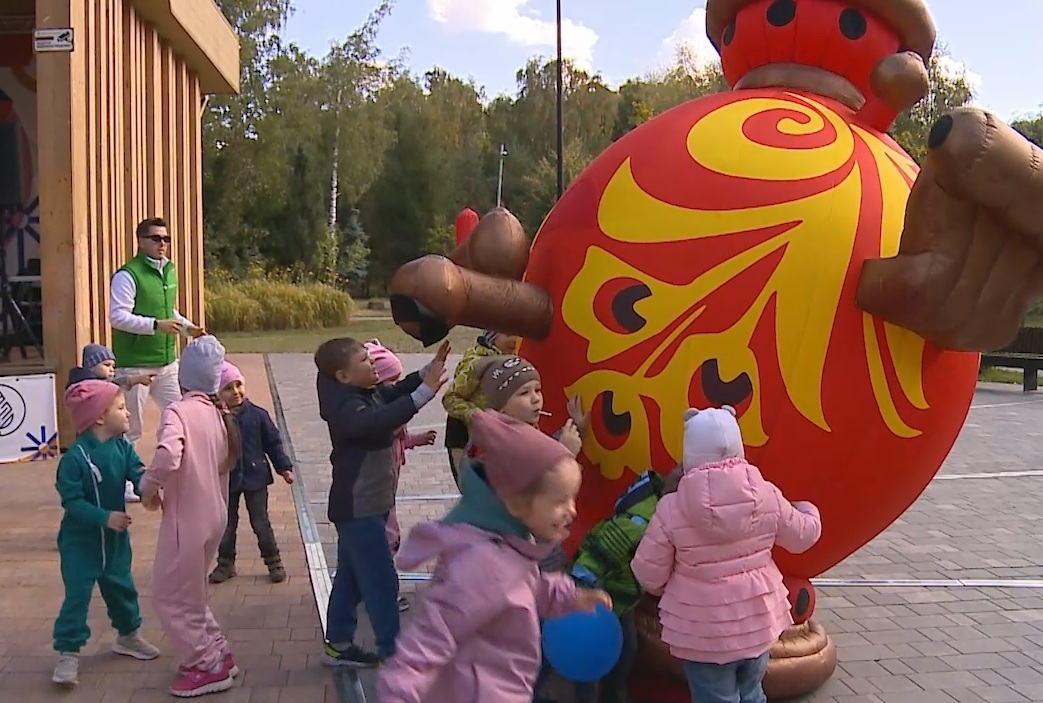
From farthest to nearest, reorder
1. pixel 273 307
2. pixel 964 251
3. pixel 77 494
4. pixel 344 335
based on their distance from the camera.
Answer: pixel 273 307
pixel 344 335
pixel 77 494
pixel 964 251

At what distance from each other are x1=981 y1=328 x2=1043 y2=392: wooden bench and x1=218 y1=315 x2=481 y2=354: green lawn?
861cm

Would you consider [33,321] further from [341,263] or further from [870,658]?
[341,263]

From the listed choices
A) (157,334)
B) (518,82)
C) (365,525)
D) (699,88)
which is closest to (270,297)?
(157,334)

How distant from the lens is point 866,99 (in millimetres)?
4332

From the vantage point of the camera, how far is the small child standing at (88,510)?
14.0ft

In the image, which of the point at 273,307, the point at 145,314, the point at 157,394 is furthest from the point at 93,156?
the point at 273,307

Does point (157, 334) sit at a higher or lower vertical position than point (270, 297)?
higher

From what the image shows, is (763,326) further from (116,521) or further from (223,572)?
(223,572)

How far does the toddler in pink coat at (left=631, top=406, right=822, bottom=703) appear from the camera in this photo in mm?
3262

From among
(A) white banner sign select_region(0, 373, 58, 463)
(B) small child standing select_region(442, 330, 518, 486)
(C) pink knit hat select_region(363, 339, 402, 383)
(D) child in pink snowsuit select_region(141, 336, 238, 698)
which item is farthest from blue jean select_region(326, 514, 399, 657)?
(A) white banner sign select_region(0, 373, 58, 463)

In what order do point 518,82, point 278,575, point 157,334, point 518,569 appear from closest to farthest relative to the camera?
point 518,569
point 278,575
point 157,334
point 518,82

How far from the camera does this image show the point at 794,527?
338cm

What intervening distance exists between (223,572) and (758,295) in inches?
136

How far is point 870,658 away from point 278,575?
302cm
